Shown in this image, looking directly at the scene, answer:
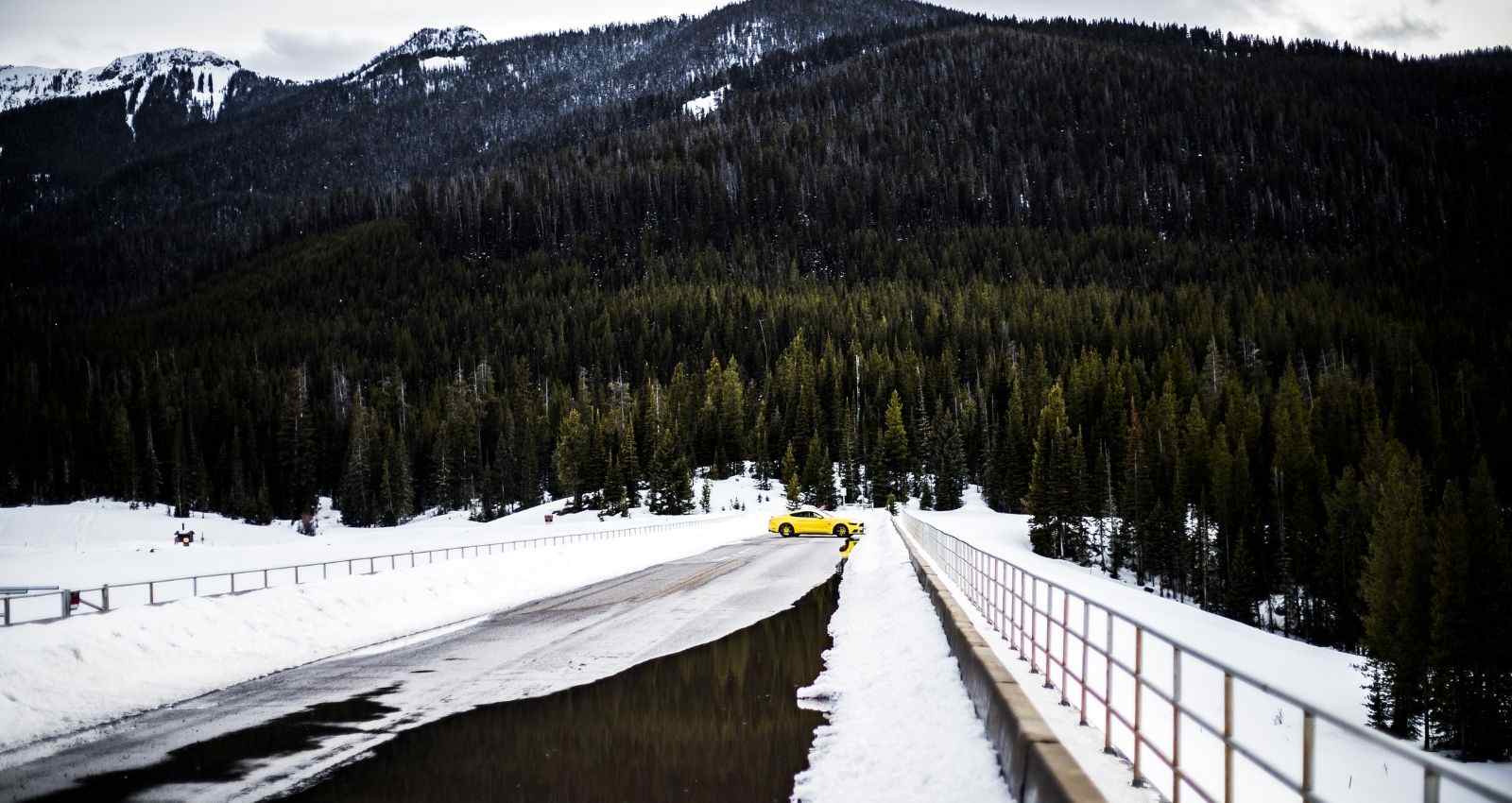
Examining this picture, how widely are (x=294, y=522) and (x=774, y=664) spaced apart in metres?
114

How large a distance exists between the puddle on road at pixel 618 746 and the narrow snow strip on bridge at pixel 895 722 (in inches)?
13.8

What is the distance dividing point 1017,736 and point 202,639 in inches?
487

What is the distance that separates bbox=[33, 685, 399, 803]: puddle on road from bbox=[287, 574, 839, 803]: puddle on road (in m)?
0.98

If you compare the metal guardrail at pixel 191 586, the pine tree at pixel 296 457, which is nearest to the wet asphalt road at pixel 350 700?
the metal guardrail at pixel 191 586

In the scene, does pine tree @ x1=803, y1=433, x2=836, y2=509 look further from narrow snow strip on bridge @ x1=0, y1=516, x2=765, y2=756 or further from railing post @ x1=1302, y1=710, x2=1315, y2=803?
railing post @ x1=1302, y1=710, x2=1315, y2=803

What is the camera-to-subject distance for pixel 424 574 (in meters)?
24.0

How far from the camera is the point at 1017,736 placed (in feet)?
28.1

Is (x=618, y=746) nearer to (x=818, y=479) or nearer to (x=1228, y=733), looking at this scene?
(x=1228, y=733)

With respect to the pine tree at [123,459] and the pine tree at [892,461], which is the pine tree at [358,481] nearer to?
the pine tree at [123,459]

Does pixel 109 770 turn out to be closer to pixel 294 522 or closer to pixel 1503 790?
pixel 1503 790

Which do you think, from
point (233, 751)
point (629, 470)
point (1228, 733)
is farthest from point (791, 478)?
point (1228, 733)

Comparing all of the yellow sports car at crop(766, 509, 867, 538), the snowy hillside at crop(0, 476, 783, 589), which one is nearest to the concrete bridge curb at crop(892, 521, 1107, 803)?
the snowy hillside at crop(0, 476, 783, 589)

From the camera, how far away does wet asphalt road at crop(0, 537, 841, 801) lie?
9.44 m

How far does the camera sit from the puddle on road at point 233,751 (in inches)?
358
